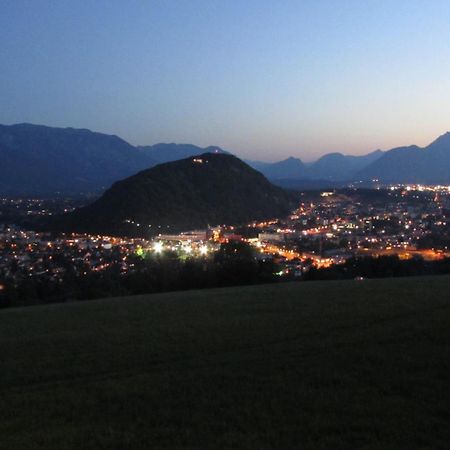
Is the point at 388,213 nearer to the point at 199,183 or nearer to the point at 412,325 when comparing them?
the point at 199,183

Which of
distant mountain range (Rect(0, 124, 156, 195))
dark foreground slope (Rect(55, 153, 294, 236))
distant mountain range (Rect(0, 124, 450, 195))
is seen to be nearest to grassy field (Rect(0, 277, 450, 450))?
dark foreground slope (Rect(55, 153, 294, 236))

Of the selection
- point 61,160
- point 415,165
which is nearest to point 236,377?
point 415,165

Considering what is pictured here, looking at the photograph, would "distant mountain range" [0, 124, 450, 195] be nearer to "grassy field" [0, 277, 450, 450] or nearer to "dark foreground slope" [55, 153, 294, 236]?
"dark foreground slope" [55, 153, 294, 236]

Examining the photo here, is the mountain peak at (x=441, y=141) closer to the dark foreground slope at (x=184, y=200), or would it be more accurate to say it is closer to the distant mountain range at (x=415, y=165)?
the distant mountain range at (x=415, y=165)

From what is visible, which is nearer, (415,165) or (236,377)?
(236,377)

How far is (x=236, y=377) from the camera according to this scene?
23.4ft

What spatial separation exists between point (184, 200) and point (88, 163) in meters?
121

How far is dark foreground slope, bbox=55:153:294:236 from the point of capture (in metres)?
51.9

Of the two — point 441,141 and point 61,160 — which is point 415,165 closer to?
point 441,141

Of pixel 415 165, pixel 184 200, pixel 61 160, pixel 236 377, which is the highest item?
pixel 61 160

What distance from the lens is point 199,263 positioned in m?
26.5

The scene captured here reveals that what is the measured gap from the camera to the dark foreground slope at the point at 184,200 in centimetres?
5191

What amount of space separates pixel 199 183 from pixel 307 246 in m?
20.9

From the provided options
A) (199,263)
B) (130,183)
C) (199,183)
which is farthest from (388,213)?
(199,263)
